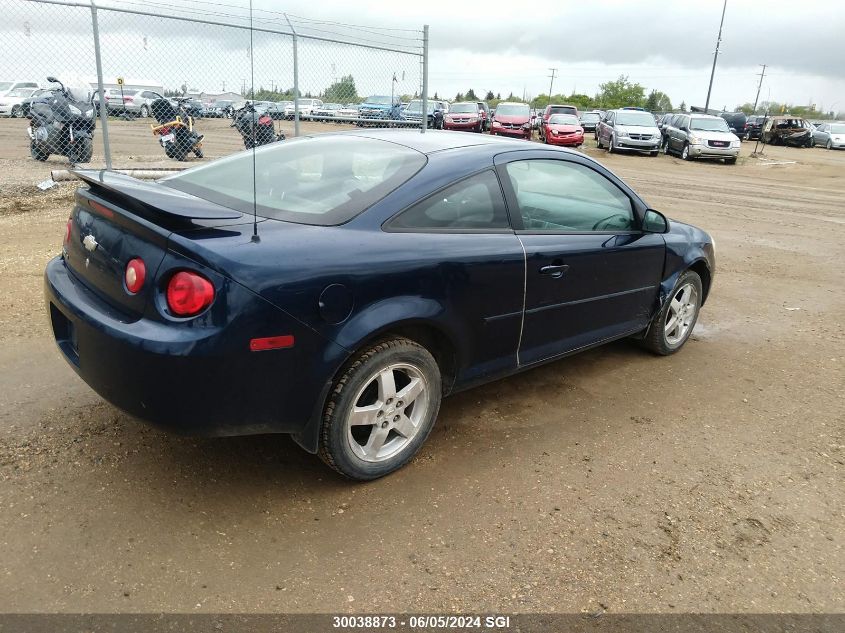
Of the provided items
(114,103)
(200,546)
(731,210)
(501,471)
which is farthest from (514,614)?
(114,103)

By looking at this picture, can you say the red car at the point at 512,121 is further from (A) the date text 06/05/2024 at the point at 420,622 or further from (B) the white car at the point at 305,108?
(A) the date text 06/05/2024 at the point at 420,622

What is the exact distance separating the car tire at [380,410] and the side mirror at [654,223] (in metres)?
1.94

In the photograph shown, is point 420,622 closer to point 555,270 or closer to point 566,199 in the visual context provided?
point 555,270

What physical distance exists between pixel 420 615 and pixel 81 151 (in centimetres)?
1217

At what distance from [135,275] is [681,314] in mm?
3741

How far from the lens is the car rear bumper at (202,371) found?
2.31m

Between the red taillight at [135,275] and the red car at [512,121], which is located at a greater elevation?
the red car at [512,121]

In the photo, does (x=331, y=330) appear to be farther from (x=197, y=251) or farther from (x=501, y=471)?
(x=501, y=471)

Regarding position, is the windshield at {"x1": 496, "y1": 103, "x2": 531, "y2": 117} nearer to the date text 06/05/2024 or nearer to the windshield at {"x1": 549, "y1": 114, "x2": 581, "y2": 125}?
the windshield at {"x1": 549, "y1": 114, "x2": 581, "y2": 125}

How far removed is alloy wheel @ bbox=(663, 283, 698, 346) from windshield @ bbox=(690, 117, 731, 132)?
2082cm

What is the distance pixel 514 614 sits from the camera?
88.1 inches

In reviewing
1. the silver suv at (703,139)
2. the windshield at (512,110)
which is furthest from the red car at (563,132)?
the silver suv at (703,139)

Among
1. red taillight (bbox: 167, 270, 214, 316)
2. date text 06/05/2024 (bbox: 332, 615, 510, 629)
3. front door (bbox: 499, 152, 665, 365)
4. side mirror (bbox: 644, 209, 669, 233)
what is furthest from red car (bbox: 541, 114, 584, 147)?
date text 06/05/2024 (bbox: 332, 615, 510, 629)

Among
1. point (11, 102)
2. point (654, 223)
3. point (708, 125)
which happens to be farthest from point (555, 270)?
point (11, 102)
